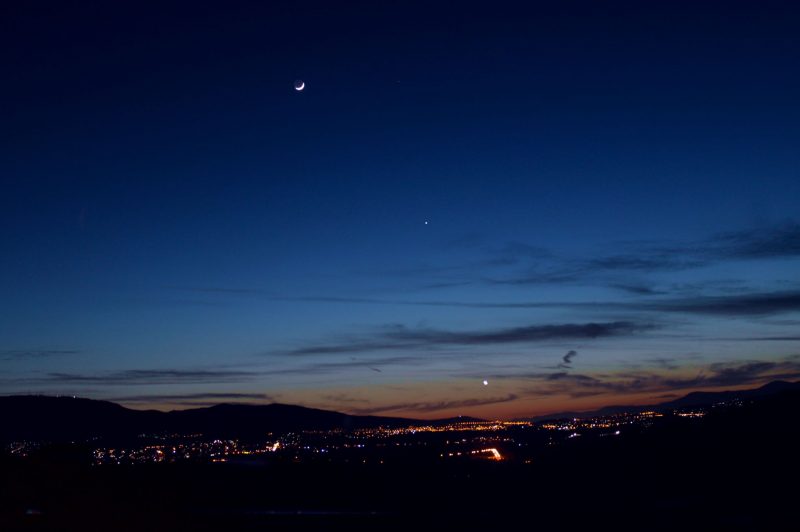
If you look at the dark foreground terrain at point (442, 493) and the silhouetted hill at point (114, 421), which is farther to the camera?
the silhouetted hill at point (114, 421)

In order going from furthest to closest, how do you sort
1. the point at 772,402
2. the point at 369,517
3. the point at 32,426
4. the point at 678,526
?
the point at 32,426 < the point at 772,402 < the point at 369,517 < the point at 678,526

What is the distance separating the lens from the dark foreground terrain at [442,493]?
61.3ft

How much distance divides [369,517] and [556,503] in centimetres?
772

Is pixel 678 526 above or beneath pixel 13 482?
beneath

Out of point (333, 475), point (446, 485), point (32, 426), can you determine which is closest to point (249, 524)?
point (446, 485)

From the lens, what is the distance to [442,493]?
30781 mm

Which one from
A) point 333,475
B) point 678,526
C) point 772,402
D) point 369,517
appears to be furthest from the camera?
point 772,402

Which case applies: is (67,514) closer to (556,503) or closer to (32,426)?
(556,503)

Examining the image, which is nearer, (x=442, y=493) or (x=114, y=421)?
(x=442, y=493)

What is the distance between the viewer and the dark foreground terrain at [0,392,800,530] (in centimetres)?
1867

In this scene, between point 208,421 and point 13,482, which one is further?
point 208,421

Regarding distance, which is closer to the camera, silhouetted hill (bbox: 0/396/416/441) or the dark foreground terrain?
the dark foreground terrain

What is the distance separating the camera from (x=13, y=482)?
1958 cm

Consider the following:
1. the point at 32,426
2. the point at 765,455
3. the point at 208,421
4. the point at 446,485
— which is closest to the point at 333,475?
the point at 446,485
